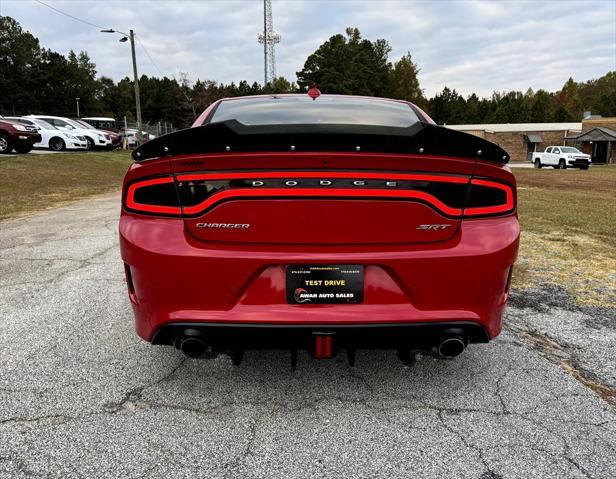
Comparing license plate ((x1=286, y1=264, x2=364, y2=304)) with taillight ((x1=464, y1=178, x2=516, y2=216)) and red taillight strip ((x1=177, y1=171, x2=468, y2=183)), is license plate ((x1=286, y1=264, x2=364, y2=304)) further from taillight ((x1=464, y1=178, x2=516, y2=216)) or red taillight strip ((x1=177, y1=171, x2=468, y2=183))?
taillight ((x1=464, y1=178, x2=516, y2=216))

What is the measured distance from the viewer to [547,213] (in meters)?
9.55

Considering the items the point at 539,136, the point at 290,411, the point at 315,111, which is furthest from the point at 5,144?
the point at 539,136

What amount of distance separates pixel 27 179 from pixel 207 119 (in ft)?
45.5

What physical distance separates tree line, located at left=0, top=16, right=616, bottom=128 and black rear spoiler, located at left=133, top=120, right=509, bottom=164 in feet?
252

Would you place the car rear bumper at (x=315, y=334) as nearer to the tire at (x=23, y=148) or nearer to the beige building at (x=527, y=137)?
the tire at (x=23, y=148)

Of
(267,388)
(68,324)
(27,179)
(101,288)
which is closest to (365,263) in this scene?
(267,388)

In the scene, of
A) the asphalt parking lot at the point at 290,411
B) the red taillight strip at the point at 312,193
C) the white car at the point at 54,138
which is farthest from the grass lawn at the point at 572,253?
the white car at the point at 54,138

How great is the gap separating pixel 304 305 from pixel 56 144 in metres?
26.5

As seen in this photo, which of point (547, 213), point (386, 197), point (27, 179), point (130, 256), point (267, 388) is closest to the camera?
point (386, 197)

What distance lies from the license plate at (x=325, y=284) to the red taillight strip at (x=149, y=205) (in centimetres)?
60

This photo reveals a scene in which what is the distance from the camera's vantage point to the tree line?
79000 millimetres

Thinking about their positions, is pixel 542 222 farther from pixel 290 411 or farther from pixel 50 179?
pixel 50 179

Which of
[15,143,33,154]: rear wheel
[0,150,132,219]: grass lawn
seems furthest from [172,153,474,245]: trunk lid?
[15,143,33,154]: rear wheel

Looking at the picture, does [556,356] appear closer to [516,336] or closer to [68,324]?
[516,336]
